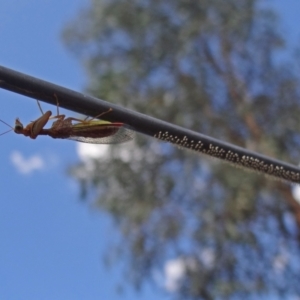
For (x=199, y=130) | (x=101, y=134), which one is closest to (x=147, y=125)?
(x=101, y=134)

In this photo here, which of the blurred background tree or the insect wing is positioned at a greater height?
the insect wing

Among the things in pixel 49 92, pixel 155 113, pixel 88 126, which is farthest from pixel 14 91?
pixel 155 113

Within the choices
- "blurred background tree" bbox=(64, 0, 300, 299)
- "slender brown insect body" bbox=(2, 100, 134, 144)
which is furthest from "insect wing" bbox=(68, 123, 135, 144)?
"blurred background tree" bbox=(64, 0, 300, 299)

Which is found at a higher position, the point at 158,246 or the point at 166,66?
the point at 166,66

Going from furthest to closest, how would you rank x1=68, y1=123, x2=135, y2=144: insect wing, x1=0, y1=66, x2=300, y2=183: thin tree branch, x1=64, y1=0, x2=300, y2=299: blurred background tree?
x1=64, y1=0, x2=300, y2=299: blurred background tree < x1=68, y1=123, x2=135, y2=144: insect wing < x1=0, y1=66, x2=300, y2=183: thin tree branch

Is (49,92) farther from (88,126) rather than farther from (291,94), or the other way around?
(291,94)

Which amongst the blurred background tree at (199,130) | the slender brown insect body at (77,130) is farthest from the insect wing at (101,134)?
the blurred background tree at (199,130)

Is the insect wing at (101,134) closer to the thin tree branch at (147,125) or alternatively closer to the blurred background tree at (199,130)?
the thin tree branch at (147,125)

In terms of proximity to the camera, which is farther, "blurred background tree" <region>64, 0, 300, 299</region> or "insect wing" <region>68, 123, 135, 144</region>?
"blurred background tree" <region>64, 0, 300, 299</region>

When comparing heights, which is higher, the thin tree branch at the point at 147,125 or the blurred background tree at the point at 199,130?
the thin tree branch at the point at 147,125

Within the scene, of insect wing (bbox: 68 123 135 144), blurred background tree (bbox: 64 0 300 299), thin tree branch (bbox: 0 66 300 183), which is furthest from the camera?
blurred background tree (bbox: 64 0 300 299)

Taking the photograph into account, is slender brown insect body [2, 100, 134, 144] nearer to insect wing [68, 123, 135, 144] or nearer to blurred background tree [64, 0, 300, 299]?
insect wing [68, 123, 135, 144]
